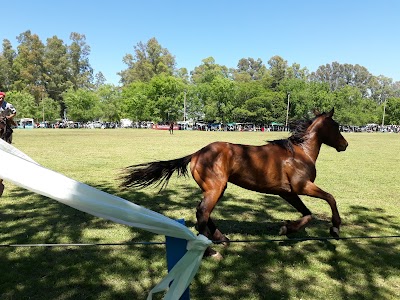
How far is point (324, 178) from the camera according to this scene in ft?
39.8

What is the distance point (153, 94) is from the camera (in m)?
76.6

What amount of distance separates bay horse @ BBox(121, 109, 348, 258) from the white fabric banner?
270cm

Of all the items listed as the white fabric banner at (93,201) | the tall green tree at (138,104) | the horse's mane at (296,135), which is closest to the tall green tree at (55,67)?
the tall green tree at (138,104)

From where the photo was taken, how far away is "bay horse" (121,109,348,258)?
4.99 metres

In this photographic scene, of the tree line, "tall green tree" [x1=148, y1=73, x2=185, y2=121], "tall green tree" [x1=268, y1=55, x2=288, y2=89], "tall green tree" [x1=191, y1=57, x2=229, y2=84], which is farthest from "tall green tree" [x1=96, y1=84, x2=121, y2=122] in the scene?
"tall green tree" [x1=268, y1=55, x2=288, y2=89]

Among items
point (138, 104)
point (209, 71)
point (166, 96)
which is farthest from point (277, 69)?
point (138, 104)

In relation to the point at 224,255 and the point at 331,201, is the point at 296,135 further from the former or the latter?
the point at 224,255

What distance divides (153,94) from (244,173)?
73.3 meters

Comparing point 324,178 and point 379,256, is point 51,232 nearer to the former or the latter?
point 379,256

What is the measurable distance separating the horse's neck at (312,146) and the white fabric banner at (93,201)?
13.0 feet

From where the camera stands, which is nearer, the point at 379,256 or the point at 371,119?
the point at 379,256

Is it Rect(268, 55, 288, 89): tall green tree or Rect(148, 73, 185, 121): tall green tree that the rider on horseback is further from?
Rect(268, 55, 288, 89): tall green tree

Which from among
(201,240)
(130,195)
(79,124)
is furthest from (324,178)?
(79,124)

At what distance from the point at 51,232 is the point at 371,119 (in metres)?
106
